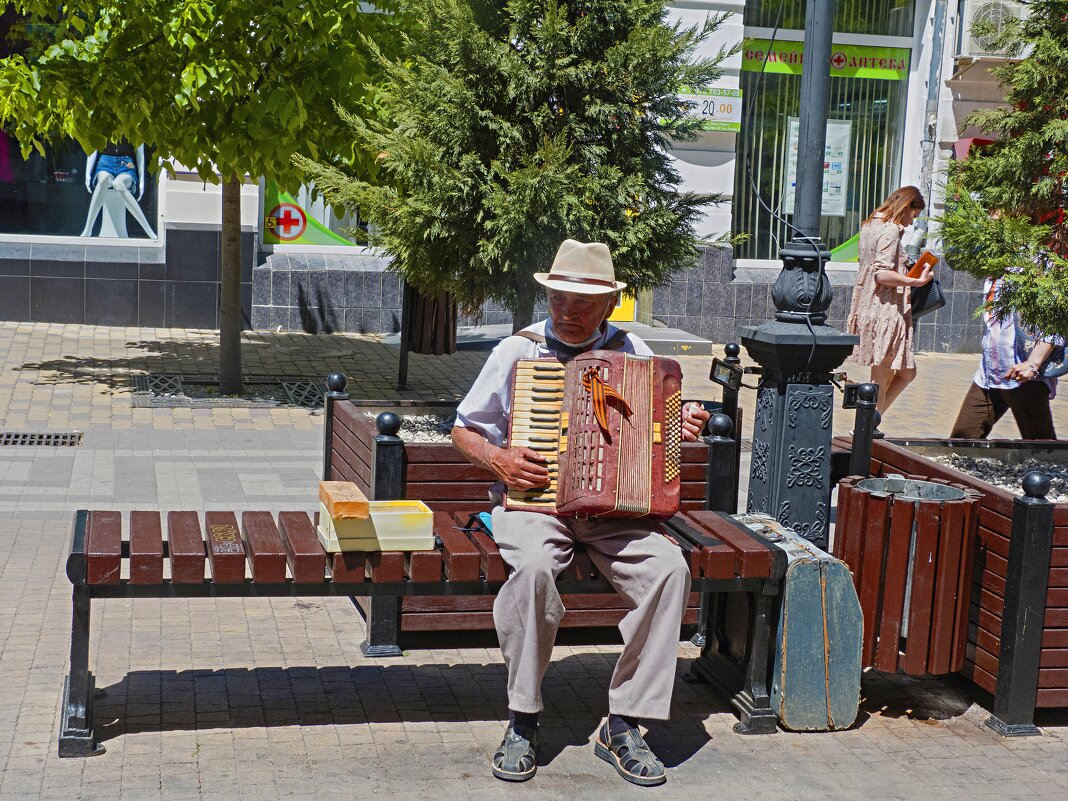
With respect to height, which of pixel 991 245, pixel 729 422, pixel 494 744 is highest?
pixel 991 245

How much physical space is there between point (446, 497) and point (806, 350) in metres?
1.54

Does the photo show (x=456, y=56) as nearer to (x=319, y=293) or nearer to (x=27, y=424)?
(x=27, y=424)

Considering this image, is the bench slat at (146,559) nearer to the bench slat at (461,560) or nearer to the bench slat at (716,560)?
the bench slat at (461,560)

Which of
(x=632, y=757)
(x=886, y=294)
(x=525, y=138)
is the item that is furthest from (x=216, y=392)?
(x=632, y=757)

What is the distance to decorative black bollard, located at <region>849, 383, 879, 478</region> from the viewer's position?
553 cm

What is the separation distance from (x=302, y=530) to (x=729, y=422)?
1699 millimetres

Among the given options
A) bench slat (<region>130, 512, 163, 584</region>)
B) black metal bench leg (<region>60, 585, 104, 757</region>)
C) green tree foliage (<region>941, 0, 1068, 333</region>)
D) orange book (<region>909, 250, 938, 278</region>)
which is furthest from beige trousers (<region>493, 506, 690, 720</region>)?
orange book (<region>909, 250, 938, 278</region>)

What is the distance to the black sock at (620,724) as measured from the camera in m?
4.21

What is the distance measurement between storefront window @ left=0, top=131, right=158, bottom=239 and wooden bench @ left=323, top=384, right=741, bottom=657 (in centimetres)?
956

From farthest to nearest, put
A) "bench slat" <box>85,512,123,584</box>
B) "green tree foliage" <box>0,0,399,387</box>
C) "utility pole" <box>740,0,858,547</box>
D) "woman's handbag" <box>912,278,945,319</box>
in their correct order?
"green tree foliage" <box>0,0,399,387</box> < "woman's handbag" <box>912,278,945,319</box> < "utility pole" <box>740,0,858,547</box> < "bench slat" <box>85,512,123,584</box>

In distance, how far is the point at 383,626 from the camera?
5.08m

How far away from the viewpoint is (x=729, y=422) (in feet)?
16.6

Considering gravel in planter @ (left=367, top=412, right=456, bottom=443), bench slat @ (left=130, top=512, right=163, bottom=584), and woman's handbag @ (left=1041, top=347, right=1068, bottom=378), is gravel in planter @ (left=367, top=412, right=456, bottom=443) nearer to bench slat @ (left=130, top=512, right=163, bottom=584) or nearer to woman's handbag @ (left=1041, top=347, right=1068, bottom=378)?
bench slat @ (left=130, top=512, right=163, bottom=584)

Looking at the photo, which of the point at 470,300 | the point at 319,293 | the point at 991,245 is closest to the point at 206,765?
the point at 470,300
